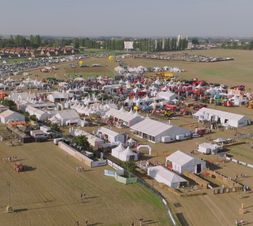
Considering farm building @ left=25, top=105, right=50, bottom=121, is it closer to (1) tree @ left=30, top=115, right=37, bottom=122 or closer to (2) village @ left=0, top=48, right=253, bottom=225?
(2) village @ left=0, top=48, right=253, bottom=225

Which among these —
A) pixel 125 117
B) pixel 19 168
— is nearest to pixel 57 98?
pixel 125 117

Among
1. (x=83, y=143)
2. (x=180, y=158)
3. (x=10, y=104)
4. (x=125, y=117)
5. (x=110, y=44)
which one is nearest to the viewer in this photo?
(x=180, y=158)

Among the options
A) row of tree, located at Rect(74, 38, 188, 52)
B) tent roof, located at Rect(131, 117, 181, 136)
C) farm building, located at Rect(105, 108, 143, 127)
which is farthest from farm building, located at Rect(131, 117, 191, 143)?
row of tree, located at Rect(74, 38, 188, 52)

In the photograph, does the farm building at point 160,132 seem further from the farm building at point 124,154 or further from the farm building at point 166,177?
the farm building at point 166,177

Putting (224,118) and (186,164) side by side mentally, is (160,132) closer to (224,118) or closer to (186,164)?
(186,164)

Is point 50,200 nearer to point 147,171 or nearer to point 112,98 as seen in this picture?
point 147,171

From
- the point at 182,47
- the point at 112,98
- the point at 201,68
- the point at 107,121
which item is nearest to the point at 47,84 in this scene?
the point at 112,98

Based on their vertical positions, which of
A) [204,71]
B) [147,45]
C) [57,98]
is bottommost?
[204,71]
